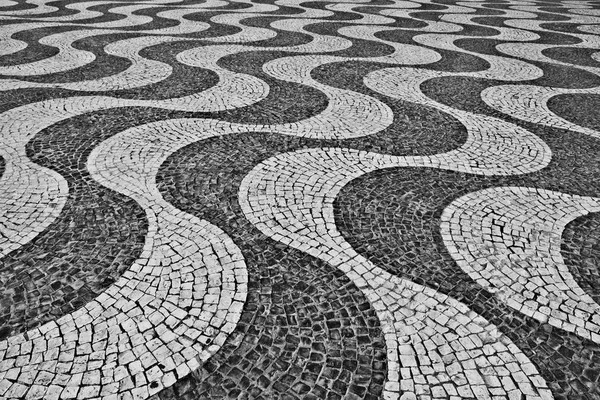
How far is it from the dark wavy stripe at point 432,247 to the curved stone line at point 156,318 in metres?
1.21

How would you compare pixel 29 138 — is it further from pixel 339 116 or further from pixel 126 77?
pixel 339 116

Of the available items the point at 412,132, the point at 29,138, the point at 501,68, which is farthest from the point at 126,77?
the point at 501,68

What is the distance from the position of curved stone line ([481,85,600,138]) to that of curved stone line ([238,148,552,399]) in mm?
3413

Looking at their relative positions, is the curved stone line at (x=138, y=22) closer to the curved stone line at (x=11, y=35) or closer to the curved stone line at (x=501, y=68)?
the curved stone line at (x=11, y=35)

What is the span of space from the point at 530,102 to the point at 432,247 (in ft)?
15.2

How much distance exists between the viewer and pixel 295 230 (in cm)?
418

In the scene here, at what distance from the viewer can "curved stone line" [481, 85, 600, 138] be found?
6.67m

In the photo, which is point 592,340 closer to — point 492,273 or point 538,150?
point 492,273

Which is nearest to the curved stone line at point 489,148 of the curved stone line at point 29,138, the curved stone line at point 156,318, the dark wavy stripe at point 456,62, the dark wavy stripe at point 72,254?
the dark wavy stripe at point 456,62

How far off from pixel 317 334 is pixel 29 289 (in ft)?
6.80

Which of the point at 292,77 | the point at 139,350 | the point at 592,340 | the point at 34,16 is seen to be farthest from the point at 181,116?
the point at 34,16

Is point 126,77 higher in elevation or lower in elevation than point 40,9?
higher

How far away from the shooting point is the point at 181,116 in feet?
21.1

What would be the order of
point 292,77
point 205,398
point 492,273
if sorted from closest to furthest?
point 205,398 → point 492,273 → point 292,77
